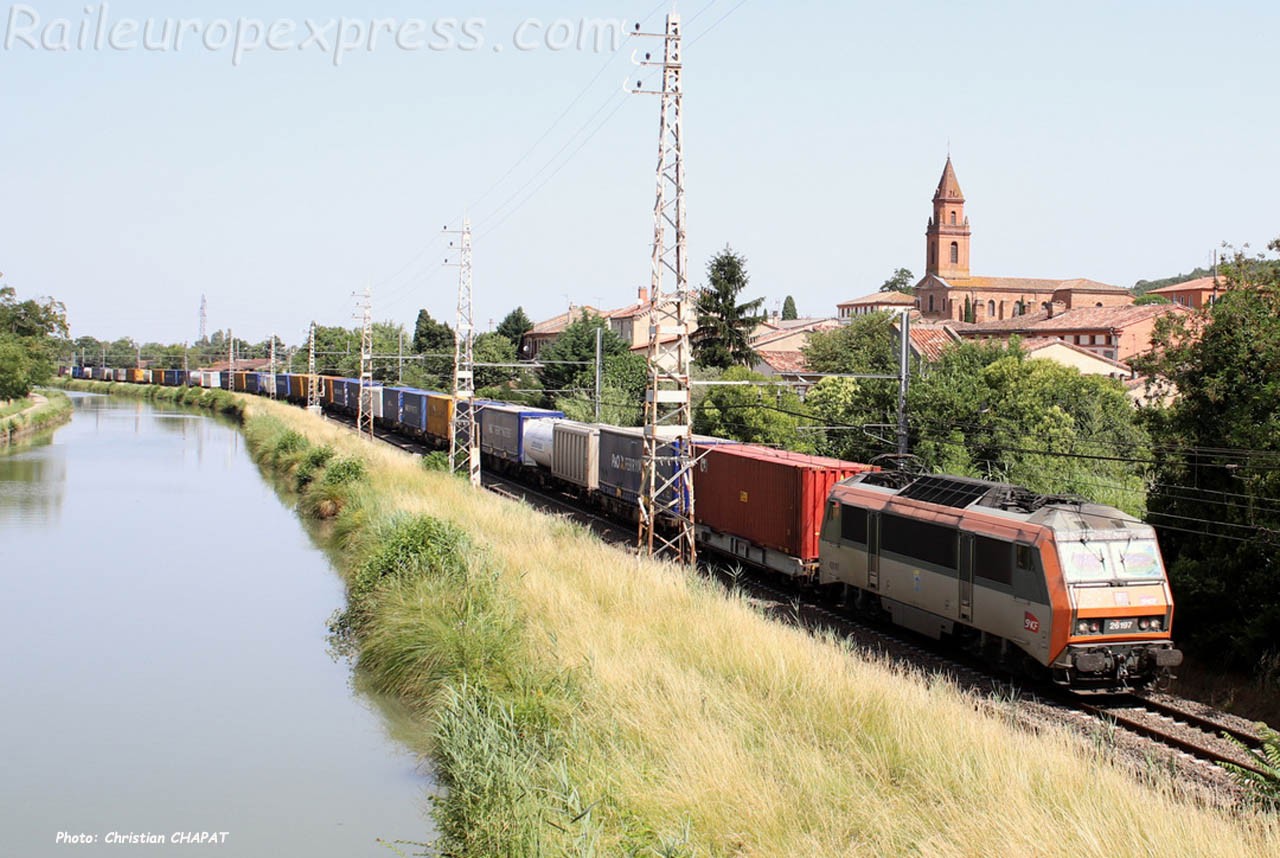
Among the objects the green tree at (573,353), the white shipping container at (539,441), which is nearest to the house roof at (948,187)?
the green tree at (573,353)

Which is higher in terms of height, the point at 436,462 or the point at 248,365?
the point at 248,365

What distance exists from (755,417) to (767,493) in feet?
61.1

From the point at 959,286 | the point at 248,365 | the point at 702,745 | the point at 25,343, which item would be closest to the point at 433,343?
the point at 25,343

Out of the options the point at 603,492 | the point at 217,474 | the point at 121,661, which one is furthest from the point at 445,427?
the point at 121,661

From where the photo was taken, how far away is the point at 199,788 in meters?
14.2

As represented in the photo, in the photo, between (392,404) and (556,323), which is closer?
(392,404)

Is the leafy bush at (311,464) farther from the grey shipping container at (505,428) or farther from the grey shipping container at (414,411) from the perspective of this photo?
the grey shipping container at (414,411)

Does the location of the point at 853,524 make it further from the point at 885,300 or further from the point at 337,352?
the point at 885,300

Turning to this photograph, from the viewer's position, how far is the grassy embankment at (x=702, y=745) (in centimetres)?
820

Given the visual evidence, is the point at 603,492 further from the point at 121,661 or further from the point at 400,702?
the point at 400,702

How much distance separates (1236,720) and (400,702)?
1107 cm

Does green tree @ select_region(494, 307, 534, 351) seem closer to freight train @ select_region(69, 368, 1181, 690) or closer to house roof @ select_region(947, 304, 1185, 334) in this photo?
house roof @ select_region(947, 304, 1185, 334)

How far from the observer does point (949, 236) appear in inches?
5802

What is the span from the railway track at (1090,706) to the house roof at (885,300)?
452 feet
